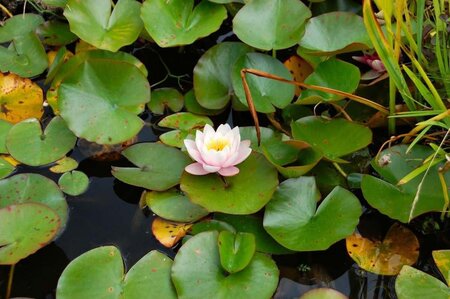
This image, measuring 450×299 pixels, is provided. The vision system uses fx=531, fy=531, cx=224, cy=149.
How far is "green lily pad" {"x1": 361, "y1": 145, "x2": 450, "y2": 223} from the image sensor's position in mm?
1259

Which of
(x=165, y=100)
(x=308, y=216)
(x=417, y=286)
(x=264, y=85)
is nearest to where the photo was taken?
(x=417, y=286)

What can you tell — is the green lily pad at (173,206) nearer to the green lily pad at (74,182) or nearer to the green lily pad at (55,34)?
the green lily pad at (74,182)

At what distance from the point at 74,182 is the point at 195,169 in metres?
0.35

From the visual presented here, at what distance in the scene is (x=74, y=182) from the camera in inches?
55.9

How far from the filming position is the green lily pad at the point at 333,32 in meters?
1.56

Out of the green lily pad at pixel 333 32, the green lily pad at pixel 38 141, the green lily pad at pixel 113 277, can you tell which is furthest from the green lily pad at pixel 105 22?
the green lily pad at pixel 113 277

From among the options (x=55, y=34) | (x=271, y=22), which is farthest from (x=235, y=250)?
(x=55, y=34)

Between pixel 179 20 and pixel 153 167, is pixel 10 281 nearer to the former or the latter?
pixel 153 167

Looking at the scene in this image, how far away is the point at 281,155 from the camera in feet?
4.58

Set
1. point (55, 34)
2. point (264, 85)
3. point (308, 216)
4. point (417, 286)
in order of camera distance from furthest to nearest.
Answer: point (55, 34)
point (264, 85)
point (308, 216)
point (417, 286)

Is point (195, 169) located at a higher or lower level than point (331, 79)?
lower

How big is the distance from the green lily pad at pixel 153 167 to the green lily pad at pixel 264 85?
26 cm

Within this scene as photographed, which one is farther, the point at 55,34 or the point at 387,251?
the point at 55,34

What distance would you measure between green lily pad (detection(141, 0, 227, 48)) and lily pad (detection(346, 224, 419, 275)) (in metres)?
0.75
